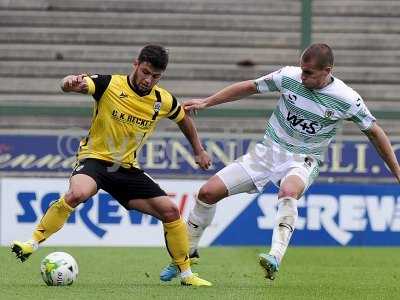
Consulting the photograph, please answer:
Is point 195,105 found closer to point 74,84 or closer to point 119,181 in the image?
point 119,181

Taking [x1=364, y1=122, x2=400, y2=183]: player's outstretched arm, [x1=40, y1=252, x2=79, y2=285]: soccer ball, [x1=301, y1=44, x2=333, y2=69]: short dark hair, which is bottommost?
[x1=40, y1=252, x2=79, y2=285]: soccer ball

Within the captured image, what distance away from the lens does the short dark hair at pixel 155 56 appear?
7.64 meters

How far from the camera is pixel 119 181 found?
25.8 feet

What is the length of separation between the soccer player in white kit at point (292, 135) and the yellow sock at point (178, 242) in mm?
242

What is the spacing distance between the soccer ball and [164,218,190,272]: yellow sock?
0.74m

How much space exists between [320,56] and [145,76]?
1.28 meters

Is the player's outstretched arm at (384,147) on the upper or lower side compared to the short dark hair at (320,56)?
lower

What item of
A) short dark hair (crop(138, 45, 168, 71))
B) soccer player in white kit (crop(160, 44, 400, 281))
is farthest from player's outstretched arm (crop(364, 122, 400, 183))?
short dark hair (crop(138, 45, 168, 71))

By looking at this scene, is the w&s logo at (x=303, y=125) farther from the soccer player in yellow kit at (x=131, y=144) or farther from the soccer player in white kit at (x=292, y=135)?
the soccer player in yellow kit at (x=131, y=144)

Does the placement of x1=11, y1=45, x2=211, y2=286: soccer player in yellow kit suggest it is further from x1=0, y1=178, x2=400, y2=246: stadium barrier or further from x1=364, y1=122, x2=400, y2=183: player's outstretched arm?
x1=0, y1=178, x2=400, y2=246: stadium barrier

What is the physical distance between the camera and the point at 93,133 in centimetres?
800

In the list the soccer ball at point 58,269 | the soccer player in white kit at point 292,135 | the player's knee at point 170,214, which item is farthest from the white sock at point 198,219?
the soccer ball at point 58,269

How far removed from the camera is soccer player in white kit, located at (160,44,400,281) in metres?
7.93

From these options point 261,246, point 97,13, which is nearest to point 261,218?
point 261,246
